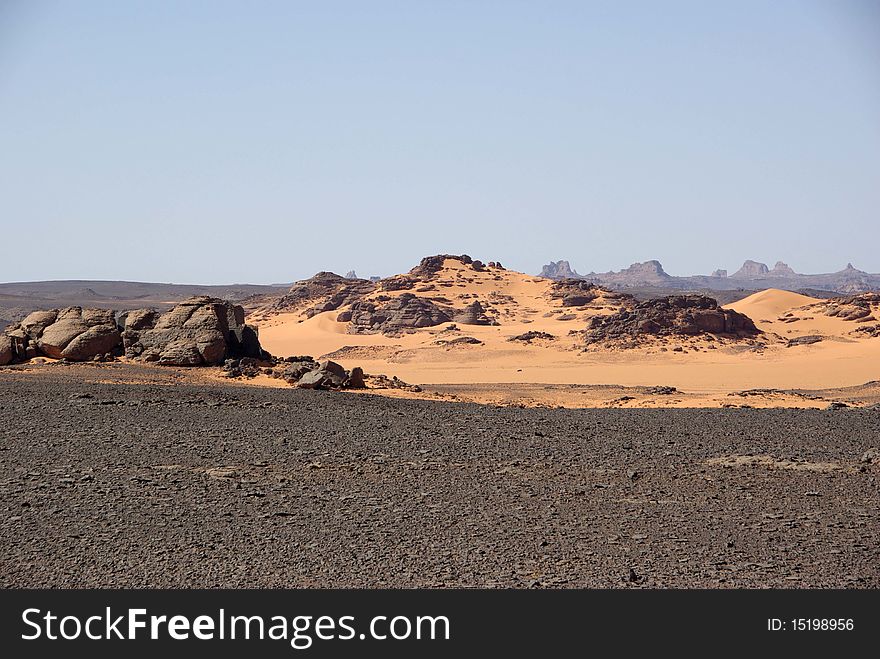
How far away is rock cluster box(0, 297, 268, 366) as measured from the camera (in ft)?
79.0

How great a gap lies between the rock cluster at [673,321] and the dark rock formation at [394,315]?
13616 millimetres

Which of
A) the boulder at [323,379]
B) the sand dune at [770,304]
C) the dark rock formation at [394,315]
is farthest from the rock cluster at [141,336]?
the sand dune at [770,304]

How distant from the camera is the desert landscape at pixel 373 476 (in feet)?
29.0

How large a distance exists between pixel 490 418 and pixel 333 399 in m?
3.80

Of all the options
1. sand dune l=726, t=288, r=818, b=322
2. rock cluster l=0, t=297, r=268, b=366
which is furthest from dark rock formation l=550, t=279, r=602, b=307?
rock cluster l=0, t=297, r=268, b=366

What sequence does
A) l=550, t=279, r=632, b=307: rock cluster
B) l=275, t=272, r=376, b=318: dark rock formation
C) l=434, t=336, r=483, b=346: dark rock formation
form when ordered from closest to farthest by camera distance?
l=434, t=336, r=483, b=346: dark rock formation, l=550, t=279, r=632, b=307: rock cluster, l=275, t=272, r=376, b=318: dark rock formation

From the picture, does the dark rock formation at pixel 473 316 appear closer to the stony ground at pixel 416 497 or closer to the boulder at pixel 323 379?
the boulder at pixel 323 379

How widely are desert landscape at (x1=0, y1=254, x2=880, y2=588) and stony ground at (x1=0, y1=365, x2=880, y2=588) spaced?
40 millimetres

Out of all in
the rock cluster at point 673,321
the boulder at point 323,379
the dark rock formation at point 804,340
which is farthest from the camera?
the rock cluster at point 673,321

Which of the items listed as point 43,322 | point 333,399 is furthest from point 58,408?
point 43,322

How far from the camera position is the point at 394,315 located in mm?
66938

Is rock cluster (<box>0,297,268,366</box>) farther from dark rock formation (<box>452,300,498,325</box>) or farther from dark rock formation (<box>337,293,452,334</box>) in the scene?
dark rock formation (<box>452,300,498,325</box>)

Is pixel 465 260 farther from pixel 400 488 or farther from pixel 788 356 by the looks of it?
pixel 400 488

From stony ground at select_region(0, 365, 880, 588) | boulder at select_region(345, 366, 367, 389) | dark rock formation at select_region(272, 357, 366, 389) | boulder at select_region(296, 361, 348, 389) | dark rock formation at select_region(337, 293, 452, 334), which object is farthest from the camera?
dark rock formation at select_region(337, 293, 452, 334)
